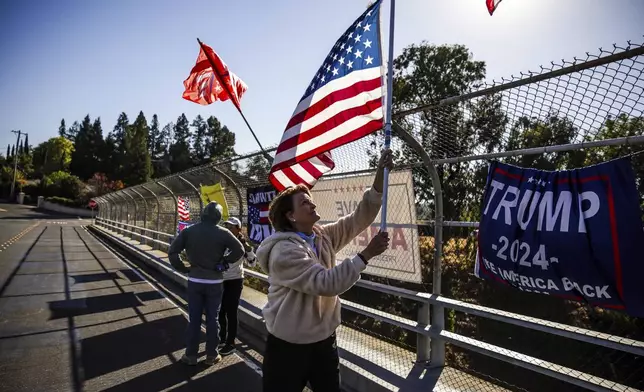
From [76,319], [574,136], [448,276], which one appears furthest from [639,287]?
[76,319]

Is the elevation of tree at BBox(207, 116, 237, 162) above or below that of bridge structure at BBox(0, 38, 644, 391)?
above

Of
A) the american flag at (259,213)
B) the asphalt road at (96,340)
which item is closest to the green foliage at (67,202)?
the asphalt road at (96,340)

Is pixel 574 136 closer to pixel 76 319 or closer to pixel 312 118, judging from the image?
pixel 312 118

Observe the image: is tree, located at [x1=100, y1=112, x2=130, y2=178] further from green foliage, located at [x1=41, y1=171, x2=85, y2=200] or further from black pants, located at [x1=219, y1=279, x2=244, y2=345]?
black pants, located at [x1=219, y1=279, x2=244, y2=345]

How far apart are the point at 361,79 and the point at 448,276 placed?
4.49 m

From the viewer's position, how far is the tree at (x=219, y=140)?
101 meters

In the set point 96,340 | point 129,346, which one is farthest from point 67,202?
point 129,346

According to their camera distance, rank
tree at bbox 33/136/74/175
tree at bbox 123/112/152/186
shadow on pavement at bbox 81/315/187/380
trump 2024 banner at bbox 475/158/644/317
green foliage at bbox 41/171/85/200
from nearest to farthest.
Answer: trump 2024 banner at bbox 475/158/644/317, shadow on pavement at bbox 81/315/187/380, green foliage at bbox 41/171/85/200, tree at bbox 123/112/152/186, tree at bbox 33/136/74/175

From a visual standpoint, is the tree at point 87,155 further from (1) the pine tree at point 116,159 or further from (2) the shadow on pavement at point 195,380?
(2) the shadow on pavement at point 195,380

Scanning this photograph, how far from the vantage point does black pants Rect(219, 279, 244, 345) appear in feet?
17.4

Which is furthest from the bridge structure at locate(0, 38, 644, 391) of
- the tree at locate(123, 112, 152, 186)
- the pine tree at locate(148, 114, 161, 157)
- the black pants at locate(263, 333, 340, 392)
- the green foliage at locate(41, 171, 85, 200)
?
the pine tree at locate(148, 114, 161, 157)

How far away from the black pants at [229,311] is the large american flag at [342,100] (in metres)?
2.60

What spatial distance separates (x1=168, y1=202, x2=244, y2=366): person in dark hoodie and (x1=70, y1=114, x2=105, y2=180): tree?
97.1 metres

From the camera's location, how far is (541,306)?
7.32 metres
